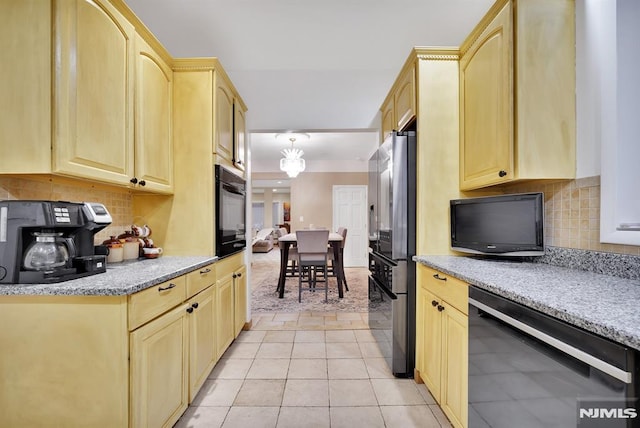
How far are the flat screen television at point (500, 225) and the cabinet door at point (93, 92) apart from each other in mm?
2049

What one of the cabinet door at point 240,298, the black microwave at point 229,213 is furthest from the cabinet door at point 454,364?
the cabinet door at point 240,298

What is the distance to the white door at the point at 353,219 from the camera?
6547mm

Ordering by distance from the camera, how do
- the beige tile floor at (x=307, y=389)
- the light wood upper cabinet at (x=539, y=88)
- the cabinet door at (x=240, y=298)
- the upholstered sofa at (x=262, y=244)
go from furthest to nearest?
the upholstered sofa at (x=262, y=244)
the cabinet door at (x=240, y=298)
the beige tile floor at (x=307, y=389)
the light wood upper cabinet at (x=539, y=88)

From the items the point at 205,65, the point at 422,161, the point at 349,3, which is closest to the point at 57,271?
the point at 205,65

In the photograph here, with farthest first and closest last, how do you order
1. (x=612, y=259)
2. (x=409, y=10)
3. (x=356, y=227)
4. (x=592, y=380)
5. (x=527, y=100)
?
(x=356, y=227)
(x=409, y=10)
(x=527, y=100)
(x=612, y=259)
(x=592, y=380)

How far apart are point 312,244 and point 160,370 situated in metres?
2.62

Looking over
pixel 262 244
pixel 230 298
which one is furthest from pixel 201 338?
pixel 262 244

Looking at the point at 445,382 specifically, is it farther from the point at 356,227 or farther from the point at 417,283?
the point at 356,227

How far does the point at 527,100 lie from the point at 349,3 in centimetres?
136

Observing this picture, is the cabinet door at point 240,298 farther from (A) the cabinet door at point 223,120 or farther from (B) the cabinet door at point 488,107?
(B) the cabinet door at point 488,107

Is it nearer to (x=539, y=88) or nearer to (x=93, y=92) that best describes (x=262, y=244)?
(x=93, y=92)

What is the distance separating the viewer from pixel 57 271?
45.4 inches

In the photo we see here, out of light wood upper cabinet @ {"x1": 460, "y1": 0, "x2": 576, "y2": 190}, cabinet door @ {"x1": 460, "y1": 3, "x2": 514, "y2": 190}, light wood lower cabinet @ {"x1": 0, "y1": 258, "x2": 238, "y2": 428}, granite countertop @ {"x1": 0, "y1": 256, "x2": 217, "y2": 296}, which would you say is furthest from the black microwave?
light wood upper cabinet @ {"x1": 460, "y1": 0, "x2": 576, "y2": 190}

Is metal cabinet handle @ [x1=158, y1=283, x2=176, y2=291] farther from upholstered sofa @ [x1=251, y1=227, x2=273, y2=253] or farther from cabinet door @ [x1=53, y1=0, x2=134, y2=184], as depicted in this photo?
upholstered sofa @ [x1=251, y1=227, x2=273, y2=253]
